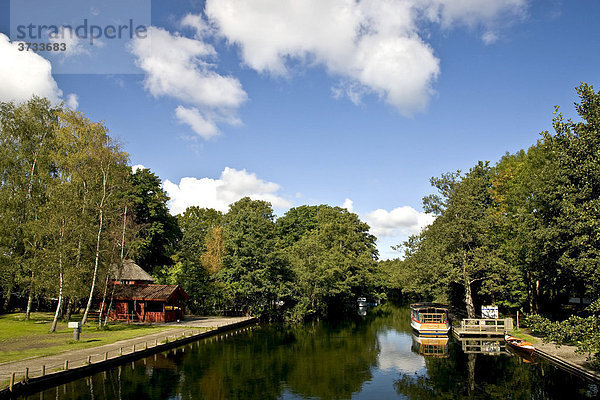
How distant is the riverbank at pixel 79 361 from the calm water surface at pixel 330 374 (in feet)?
2.19

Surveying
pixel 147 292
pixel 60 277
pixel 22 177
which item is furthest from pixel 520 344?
pixel 22 177

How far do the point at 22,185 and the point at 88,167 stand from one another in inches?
413

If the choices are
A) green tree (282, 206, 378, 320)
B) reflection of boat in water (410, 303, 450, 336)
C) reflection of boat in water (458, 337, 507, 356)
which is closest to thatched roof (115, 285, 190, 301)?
green tree (282, 206, 378, 320)

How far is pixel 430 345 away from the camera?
38.4 metres

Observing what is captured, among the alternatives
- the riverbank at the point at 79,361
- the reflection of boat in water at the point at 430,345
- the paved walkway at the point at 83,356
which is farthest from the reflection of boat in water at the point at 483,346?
the paved walkway at the point at 83,356

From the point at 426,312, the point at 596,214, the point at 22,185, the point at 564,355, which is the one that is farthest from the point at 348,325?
the point at 22,185

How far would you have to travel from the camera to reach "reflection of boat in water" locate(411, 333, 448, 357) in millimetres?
34344

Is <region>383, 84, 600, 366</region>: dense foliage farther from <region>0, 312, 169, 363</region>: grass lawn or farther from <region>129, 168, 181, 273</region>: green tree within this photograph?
<region>129, 168, 181, 273</region>: green tree

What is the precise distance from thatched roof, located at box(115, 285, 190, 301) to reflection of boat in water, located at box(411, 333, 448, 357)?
86.3ft

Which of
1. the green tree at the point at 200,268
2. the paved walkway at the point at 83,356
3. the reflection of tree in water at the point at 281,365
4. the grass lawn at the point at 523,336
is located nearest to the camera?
the paved walkway at the point at 83,356

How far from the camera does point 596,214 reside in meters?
21.0

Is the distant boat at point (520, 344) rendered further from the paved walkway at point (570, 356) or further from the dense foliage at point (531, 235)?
the dense foliage at point (531, 235)

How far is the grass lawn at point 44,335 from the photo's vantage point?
2697 cm

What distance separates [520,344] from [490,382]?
11382 mm
